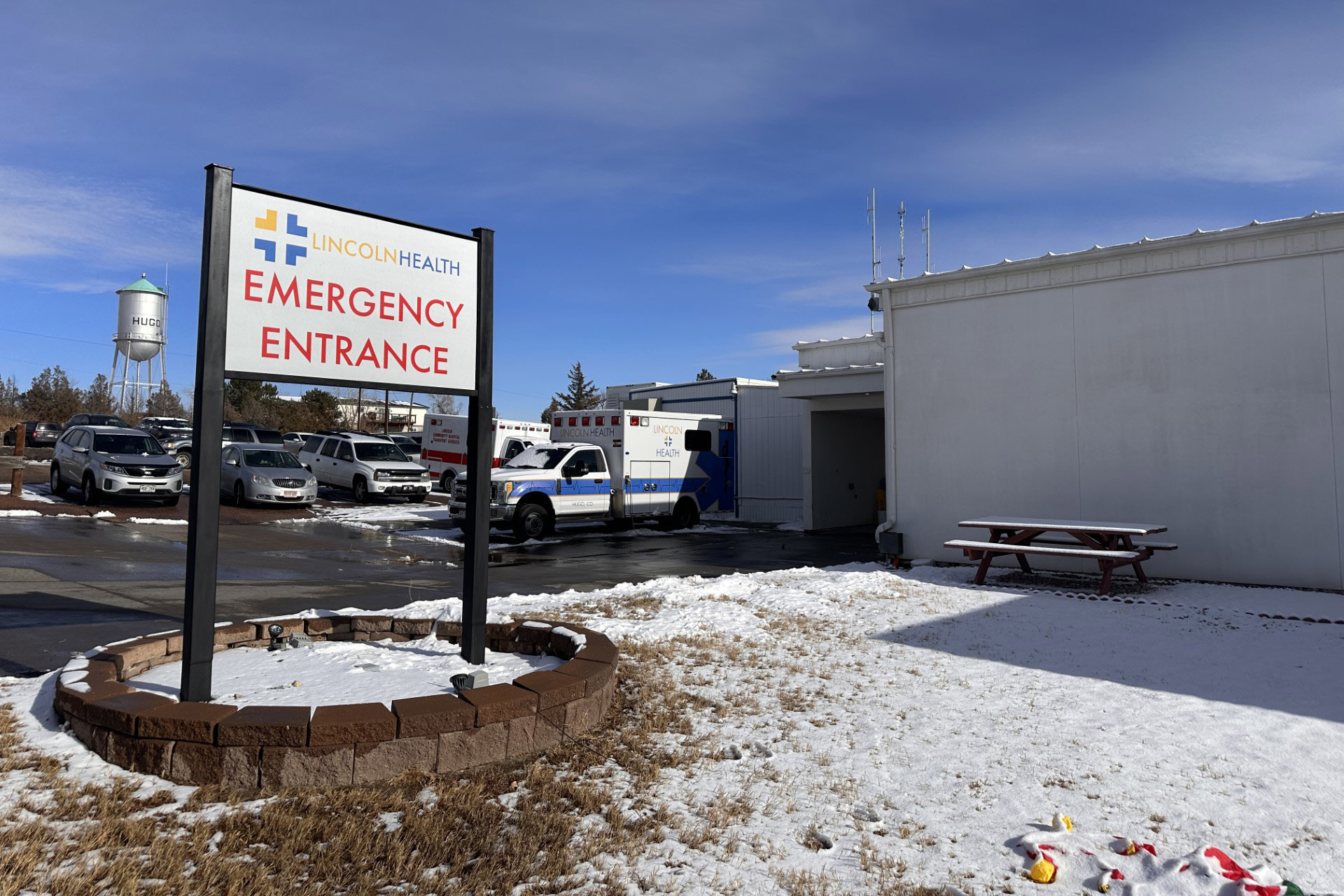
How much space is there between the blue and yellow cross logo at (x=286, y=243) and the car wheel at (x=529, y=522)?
476 inches

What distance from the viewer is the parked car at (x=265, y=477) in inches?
792

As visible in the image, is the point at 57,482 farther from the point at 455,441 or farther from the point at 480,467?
the point at 480,467

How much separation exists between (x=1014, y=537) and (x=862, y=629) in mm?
4362

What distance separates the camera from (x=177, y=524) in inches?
663

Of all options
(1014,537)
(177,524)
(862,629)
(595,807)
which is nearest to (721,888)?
(595,807)

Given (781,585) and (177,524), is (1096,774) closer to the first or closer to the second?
(781,585)

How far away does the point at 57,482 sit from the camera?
2005cm

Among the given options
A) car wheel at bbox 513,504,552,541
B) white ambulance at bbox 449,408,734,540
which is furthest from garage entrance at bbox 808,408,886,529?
car wheel at bbox 513,504,552,541

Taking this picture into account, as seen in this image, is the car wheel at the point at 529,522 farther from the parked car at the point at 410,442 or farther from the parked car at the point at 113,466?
the parked car at the point at 410,442

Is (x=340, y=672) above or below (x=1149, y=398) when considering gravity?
below

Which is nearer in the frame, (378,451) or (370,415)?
(378,451)

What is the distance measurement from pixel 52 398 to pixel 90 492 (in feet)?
134

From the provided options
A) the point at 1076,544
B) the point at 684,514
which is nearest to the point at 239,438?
the point at 684,514

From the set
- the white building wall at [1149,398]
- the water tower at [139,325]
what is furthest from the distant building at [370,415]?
the white building wall at [1149,398]
